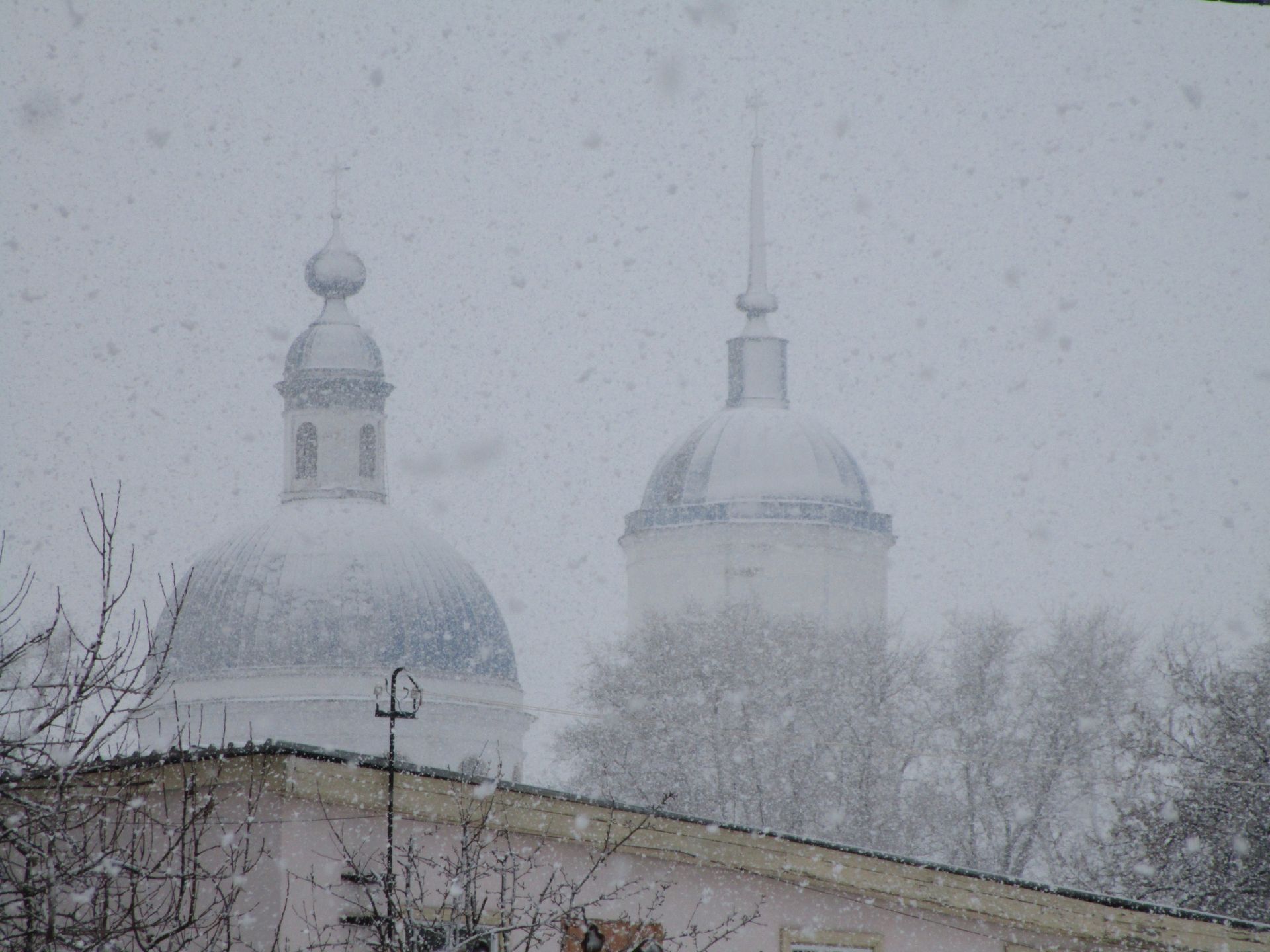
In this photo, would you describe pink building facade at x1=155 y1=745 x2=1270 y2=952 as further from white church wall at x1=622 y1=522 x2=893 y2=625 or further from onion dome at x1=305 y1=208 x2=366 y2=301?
onion dome at x1=305 y1=208 x2=366 y2=301

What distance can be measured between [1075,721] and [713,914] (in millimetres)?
32508

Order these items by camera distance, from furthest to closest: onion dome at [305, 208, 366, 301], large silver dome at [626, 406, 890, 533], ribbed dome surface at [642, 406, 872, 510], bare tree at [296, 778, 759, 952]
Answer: ribbed dome surface at [642, 406, 872, 510]
large silver dome at [626, 406, 890, 533]
onion dome at [305, 208, 366, 301]
bare tree at [296, 778, 759, 952]

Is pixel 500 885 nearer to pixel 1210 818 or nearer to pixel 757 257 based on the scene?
pixel 1210 818

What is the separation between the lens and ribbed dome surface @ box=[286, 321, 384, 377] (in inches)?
2731

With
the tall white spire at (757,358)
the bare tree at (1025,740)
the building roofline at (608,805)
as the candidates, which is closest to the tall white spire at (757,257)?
the tall white spire at (757,358)

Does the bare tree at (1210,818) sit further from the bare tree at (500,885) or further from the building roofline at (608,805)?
the bare tree at (500,885)

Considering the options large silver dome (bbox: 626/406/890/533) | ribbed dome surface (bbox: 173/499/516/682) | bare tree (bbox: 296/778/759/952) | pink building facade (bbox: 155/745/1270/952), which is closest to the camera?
bare tree (bbox: 296/778/759/952)

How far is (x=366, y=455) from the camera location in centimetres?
6912

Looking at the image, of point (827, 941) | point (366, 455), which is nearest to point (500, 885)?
point (827, 941)

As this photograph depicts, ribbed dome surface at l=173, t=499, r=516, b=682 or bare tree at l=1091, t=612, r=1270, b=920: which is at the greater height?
ribbed dome surface at l=173, t=499, r=516, b=682

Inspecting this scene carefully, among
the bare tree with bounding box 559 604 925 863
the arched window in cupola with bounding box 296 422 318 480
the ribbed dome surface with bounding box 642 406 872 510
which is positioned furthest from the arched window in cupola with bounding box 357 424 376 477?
the bare tree with bounding box 559 604 925 863

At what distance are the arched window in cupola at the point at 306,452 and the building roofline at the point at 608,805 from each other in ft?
179

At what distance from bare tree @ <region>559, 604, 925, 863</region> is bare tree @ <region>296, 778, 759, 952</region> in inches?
925

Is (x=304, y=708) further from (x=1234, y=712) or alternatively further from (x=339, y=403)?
(x=1234, y=712)
